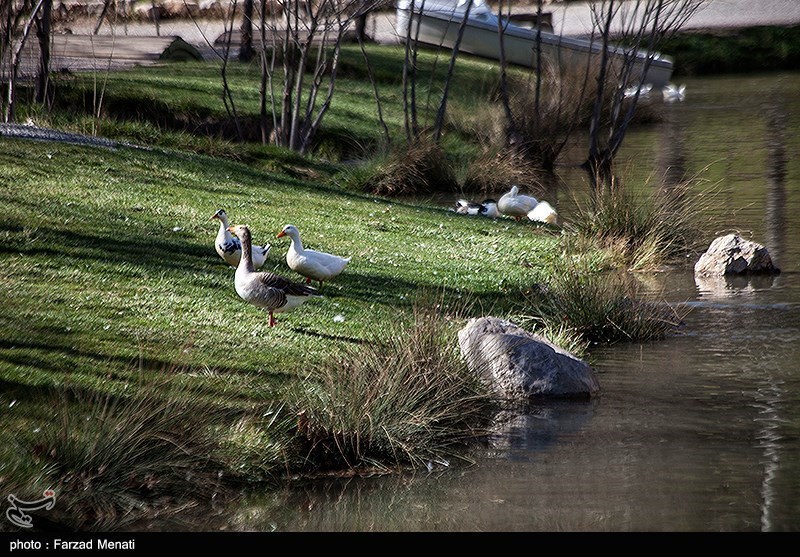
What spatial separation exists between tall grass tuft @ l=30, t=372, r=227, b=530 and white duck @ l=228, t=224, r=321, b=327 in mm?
1912

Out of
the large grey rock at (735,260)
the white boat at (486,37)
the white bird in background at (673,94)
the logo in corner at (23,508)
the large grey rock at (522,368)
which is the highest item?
the white boat at (486,37)

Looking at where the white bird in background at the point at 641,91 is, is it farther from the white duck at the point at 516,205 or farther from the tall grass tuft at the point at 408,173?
the white duck at the point at 516,205

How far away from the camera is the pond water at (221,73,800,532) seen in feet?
21.1

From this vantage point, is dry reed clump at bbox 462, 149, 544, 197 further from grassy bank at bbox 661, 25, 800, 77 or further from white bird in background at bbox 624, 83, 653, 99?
grassy bank at bbox 661, 25, 800, 77

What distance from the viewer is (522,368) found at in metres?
8.72

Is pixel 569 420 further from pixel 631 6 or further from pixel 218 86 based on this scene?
pixel 631 6

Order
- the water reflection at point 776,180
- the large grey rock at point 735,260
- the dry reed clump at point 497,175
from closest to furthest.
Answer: the large grey rock at point 735,260 < the water reflection at point 776,180 < the dry reed clump at point 497,175

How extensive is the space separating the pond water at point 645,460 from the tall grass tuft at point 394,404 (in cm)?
25

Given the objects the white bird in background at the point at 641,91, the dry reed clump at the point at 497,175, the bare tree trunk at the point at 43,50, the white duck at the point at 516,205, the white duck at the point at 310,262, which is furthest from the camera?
the white bird in background at the point at 641,91

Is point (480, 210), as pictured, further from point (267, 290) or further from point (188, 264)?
point (267, 290)

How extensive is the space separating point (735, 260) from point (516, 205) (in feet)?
15.1

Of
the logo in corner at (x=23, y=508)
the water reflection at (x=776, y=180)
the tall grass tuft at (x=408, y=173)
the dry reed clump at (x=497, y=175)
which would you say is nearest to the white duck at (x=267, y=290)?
the logo in corner at (x=23, y=508)

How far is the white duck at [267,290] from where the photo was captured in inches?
350

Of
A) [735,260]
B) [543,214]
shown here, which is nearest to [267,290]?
[735,260]
